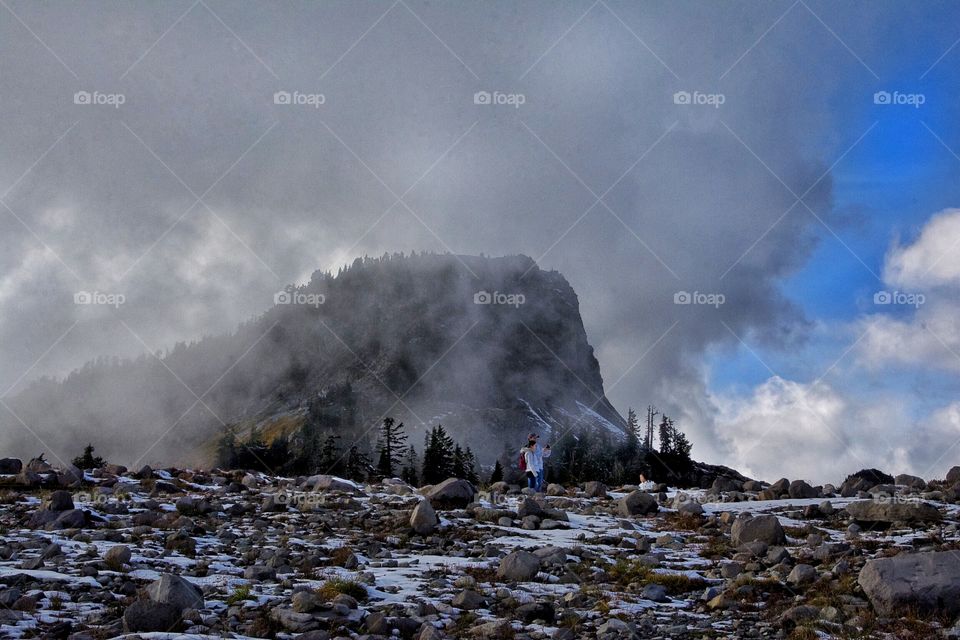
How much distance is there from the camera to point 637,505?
23.8m

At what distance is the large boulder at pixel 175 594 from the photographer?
33.2 feet

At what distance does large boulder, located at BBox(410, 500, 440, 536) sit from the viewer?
60.0 ft

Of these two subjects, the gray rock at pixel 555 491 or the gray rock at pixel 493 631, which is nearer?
the gray rock at pixel 493 631

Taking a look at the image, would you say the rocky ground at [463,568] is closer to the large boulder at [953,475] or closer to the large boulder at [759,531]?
the large boulder at [759,531]

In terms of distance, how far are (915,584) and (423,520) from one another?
1155 cm

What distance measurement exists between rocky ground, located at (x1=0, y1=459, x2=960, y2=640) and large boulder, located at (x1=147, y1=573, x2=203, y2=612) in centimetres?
4

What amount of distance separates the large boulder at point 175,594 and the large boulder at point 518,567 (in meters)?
5.69

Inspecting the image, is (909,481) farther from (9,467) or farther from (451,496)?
(9,467)

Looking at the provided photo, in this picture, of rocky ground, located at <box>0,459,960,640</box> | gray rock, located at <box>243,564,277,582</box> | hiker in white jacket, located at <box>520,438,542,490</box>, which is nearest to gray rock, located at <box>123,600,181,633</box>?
rocky ground, located at <box>0,459,960,640</box>

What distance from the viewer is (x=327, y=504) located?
23.0 metres

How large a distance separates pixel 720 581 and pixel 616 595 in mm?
2516

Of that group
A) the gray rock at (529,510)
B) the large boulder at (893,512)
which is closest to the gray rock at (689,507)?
the large boulder at (893,512)

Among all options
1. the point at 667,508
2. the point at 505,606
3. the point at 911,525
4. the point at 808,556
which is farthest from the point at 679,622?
the point at 667,508

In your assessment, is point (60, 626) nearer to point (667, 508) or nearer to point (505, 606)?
point (505, 606)
